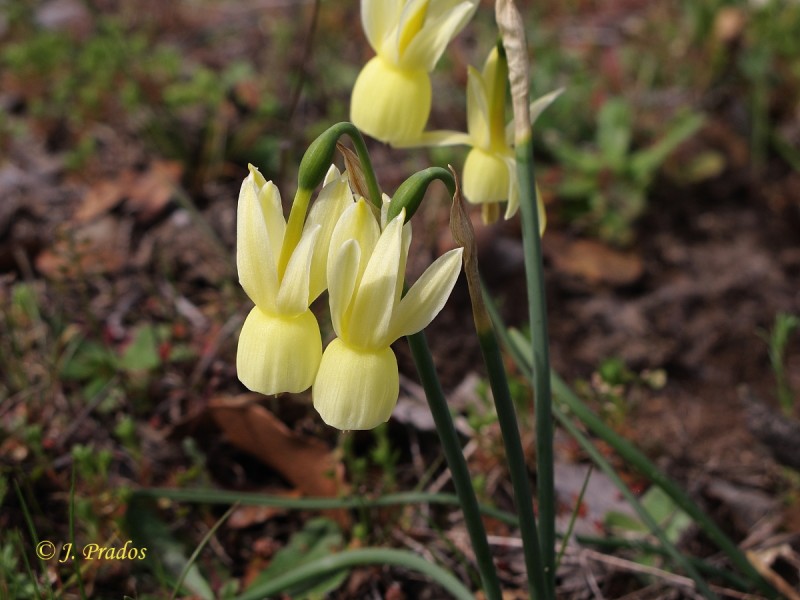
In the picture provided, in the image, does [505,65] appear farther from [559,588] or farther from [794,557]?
[794,557]

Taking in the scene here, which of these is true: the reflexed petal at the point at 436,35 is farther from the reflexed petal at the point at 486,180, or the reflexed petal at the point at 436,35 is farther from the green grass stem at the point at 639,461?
the green grass stem at the point at 639,461

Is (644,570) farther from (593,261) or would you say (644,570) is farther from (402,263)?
(593,261)

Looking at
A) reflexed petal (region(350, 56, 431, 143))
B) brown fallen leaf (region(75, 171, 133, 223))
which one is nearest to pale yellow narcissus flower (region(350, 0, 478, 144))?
reflexed petal (region(350, 56, 431, 143))

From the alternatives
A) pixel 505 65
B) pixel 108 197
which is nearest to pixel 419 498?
pixel 505 65

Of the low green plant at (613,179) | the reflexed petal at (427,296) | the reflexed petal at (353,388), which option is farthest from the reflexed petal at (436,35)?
the low green plant at (613,179)

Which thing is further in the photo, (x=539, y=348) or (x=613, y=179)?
(x=613, y=179)

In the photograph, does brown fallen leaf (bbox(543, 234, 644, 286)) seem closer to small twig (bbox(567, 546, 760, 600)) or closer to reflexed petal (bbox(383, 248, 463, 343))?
small twig (bbox(567, 546, 760, 600))

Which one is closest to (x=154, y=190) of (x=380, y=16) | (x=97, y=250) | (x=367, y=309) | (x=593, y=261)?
(x=97, y=250)
